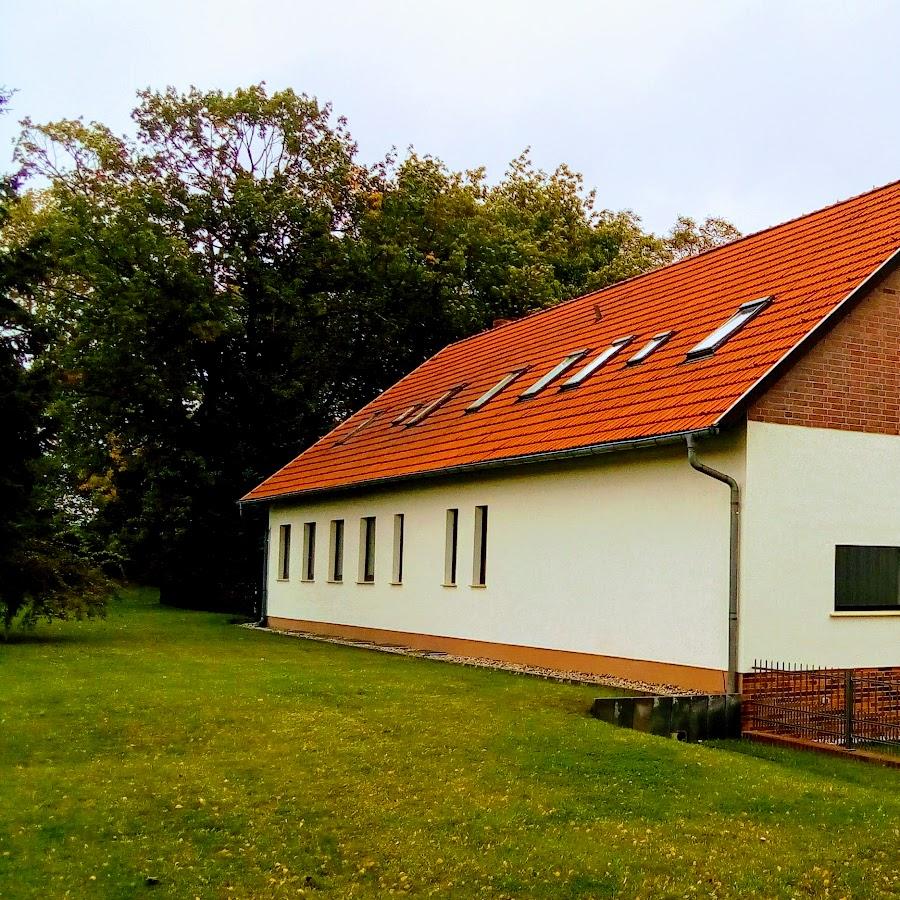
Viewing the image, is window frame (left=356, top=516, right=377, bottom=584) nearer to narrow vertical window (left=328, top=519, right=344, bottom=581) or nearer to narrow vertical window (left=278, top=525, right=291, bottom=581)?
narrow vertical window (left=328, top=519, right=344, bottom=581)

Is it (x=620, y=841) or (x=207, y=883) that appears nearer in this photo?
(x=207, y=883)

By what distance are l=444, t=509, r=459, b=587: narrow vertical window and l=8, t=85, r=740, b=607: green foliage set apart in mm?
14866

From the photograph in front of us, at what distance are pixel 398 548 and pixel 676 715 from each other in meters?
10.9

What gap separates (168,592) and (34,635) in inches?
630

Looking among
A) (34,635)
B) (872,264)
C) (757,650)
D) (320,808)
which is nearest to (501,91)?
(872,264)

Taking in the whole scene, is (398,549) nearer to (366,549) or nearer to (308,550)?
(366,549)

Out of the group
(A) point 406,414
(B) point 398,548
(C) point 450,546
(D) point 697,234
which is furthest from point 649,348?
(D) point 697,234

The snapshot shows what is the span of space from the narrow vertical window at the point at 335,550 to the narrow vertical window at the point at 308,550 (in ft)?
4.16

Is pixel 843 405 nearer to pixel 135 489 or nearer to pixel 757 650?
pixel 757 650

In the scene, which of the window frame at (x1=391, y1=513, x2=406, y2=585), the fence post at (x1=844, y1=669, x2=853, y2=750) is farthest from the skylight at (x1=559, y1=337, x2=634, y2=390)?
the fence post at (x1=844, y1=669, x2=853, y2=750)

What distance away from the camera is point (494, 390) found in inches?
915

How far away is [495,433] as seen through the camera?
809 inches

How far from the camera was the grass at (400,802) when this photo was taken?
7.89 metres

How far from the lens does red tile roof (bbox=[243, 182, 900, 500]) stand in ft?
52.1
